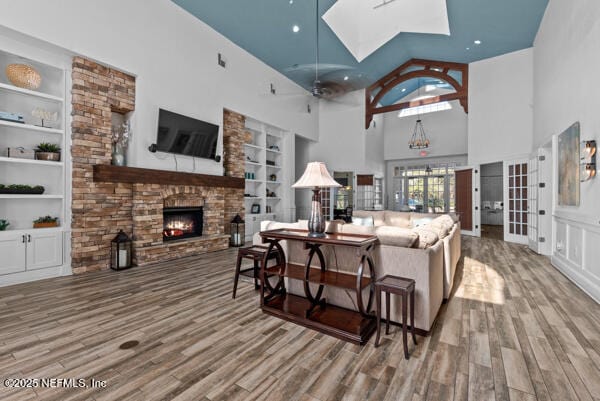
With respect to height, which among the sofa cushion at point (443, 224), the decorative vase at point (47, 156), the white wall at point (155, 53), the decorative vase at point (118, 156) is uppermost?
the white wall at point (155, 53)

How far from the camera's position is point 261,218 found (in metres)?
7.45

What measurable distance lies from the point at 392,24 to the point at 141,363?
770cm

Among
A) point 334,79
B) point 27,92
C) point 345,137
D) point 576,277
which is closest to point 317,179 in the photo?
point 576,277

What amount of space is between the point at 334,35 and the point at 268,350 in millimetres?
6734

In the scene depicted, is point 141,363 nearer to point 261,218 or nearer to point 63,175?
point 63,175

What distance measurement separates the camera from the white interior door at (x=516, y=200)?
6.51 metres

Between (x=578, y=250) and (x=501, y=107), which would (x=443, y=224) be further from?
(x=501, y=107)

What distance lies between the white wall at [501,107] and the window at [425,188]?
3.00m

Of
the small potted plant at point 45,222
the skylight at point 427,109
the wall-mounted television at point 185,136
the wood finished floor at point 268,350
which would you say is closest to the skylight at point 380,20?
the wall-mounted television at point 185,136

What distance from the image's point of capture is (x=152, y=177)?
15.2ft

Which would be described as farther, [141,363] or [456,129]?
[456,129]

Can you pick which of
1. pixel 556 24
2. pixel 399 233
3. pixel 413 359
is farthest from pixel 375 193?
pixel 413 359

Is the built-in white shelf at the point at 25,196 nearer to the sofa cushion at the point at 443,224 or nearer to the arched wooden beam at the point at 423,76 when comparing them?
the sofa cushion at the point at 443,224

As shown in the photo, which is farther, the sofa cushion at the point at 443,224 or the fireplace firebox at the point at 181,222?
the fireplace firebox at the point at 181,222
